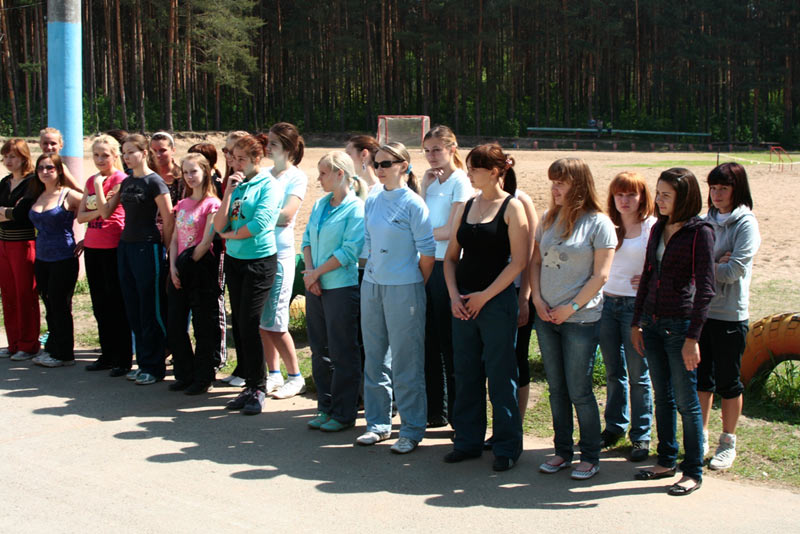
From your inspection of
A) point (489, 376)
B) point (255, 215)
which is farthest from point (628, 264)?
A: point (255, 215)

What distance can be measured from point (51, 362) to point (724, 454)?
5.51m

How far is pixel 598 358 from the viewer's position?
6797mm

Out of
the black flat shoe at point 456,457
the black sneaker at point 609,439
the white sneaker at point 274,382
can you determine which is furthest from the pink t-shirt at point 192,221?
the black sneaker at point 609,439

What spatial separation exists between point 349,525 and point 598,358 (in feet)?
11.2

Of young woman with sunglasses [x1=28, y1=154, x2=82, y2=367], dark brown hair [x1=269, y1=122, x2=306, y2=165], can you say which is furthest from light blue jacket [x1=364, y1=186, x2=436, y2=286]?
young woman with sunglasses [x1=28, y1=154, x2=82, y2=367]

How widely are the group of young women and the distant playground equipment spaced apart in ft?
3.82

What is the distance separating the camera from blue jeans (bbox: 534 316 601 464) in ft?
15.0

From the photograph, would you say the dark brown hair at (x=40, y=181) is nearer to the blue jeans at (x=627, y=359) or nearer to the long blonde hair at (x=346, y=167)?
the long blonde hair at (x=346, y=167)

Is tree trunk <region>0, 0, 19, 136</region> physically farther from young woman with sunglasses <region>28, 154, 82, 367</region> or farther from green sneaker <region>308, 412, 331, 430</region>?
green sneaker <region>308, 412, 331, 430</region>

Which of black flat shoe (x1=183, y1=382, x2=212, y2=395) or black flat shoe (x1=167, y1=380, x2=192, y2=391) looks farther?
black flat shoe (x1=167, y1=380, x2=192, y2=391)

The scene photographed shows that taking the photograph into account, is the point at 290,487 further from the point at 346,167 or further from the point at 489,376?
the point at 346,167

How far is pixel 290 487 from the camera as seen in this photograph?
4512mm

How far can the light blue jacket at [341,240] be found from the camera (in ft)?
17.9

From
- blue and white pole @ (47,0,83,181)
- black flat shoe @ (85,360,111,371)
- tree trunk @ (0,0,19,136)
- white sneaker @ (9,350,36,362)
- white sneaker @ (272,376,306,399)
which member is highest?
tree trunk @ (0,0,19,136)
